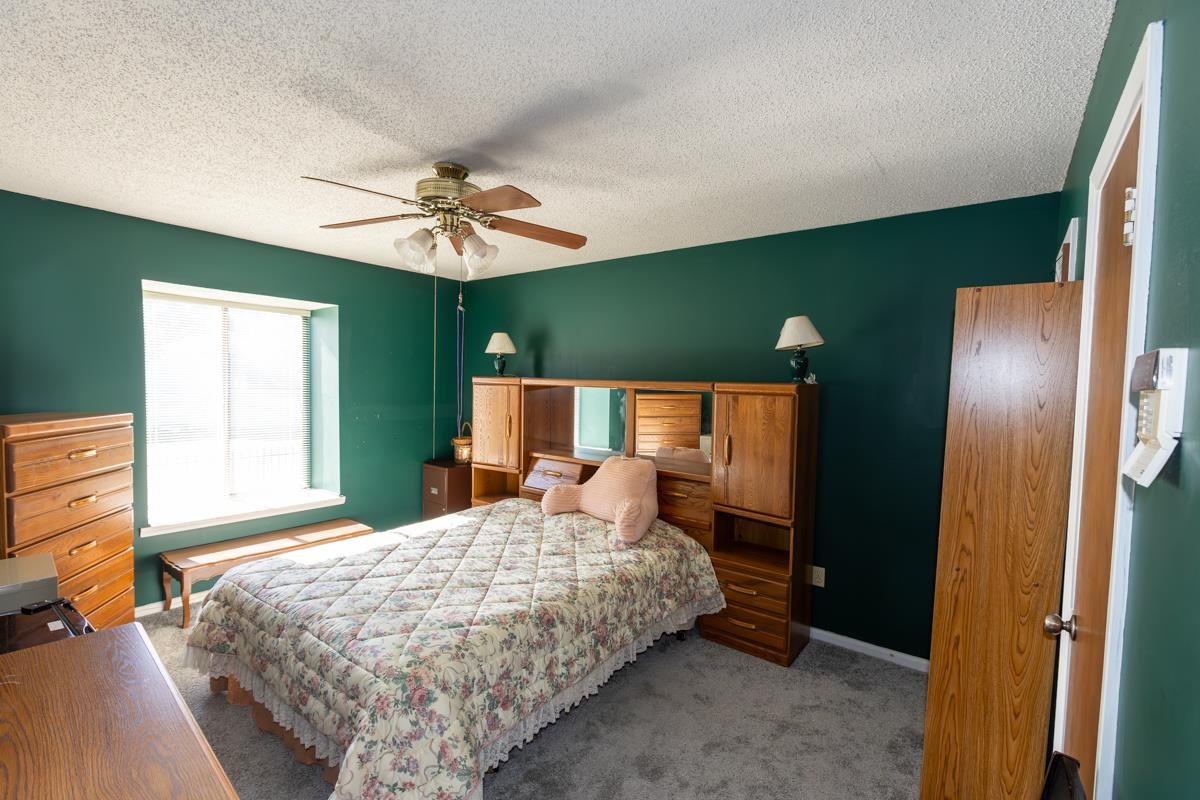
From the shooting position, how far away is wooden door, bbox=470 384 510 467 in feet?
14.1

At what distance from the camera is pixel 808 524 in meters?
3.21

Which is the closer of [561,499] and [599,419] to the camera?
[561,499]

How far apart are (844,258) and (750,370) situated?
855mm

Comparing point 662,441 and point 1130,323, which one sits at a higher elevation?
point 1130,323

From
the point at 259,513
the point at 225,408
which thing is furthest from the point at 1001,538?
the point at 225,408

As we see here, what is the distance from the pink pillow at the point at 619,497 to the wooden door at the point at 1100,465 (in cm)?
197

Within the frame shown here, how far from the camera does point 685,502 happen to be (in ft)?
11.4

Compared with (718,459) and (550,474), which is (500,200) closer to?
(718,459)

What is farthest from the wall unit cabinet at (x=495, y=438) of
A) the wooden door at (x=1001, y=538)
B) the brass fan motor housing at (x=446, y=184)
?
the wooden door at (x=1001, y=538)

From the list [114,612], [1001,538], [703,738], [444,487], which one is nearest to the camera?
[1001,538]

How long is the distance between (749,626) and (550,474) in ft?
5.46

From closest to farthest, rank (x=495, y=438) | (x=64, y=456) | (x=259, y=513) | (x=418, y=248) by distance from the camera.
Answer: (x=418, y=248) < (x=64, y=456) < (x=259, y=513) < (x=495, y=438)

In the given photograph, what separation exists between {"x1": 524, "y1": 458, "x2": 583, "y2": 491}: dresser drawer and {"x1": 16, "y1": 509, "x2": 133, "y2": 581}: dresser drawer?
2312mm

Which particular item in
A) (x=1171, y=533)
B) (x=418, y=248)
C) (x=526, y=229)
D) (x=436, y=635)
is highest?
(x=526, y=229)
